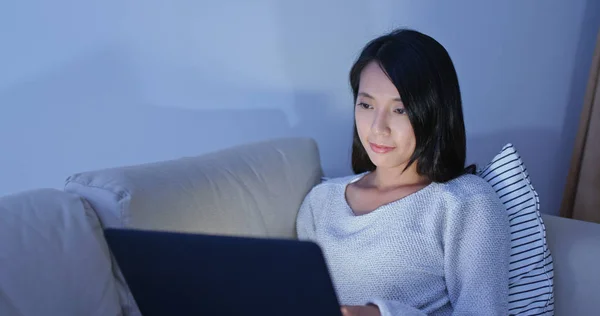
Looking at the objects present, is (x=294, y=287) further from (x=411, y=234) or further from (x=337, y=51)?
(x=337, y=51)

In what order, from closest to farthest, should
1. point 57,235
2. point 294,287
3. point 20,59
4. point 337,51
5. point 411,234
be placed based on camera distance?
1. point 294,287
2. point 57,235
3. point 411,234
4. point 20,59
5. point 337,51

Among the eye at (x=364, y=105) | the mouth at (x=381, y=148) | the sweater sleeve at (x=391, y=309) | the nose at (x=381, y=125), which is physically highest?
the eye at (x=364, y=105)

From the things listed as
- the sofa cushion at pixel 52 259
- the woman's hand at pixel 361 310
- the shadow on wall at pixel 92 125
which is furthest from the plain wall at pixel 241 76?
the woman's hand at pixel 361 310

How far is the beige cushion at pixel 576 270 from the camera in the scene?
122 cm

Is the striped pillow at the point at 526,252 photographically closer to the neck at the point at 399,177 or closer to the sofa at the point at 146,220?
the sofa at the point at 146,220

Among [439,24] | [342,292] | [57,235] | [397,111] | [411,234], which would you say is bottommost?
[342,292]

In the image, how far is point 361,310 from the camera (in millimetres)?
977

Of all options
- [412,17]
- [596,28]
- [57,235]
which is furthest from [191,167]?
[596,28]

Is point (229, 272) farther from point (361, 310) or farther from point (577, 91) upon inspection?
point (577, 91)

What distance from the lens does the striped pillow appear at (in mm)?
1222

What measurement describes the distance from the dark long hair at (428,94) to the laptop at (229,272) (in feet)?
2.00

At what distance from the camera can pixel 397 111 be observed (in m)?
1.21

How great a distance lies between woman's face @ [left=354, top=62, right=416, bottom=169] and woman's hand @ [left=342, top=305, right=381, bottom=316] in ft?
1.15

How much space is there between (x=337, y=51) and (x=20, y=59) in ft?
2.87
